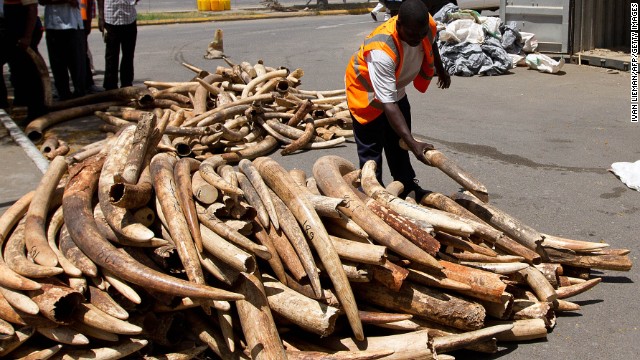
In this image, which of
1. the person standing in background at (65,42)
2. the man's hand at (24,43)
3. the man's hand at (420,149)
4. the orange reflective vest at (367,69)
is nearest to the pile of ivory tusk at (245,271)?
the man's hand at (420,149)

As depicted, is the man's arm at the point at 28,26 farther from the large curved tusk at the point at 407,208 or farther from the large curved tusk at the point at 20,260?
the large curved tusk at the point at 407,208

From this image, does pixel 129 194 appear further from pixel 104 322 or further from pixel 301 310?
pixel 301 310

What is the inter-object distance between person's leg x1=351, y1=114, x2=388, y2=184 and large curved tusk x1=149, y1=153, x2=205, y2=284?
1728 millimetres

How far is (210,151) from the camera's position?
332 inches

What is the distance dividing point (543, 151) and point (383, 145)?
11.0 ft

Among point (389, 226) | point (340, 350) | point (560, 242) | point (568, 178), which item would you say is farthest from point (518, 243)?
point (568, 178)

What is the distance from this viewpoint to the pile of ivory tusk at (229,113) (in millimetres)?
8531

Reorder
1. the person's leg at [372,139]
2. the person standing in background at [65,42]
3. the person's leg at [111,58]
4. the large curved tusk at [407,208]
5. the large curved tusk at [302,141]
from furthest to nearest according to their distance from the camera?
the person's leg at [111,58] < the person standing in background at [65,42] < the large curved tusk at [302,141] < the person's leg at [372,139] < the large curved tusk at [407,208]

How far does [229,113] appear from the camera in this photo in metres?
8.95

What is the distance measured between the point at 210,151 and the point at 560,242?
177 inches

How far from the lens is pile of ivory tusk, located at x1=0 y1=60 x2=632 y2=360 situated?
374cm

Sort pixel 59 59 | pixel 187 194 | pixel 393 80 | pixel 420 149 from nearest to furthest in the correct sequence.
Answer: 1. pixel 187 194
2. pixel 420 149
3. pixel 393 80
4. pixel 59 59

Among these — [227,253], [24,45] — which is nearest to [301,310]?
[227,253]

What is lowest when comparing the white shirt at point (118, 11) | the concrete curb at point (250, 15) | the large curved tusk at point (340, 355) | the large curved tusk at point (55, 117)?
the large curved tusk at point (340, 355)
